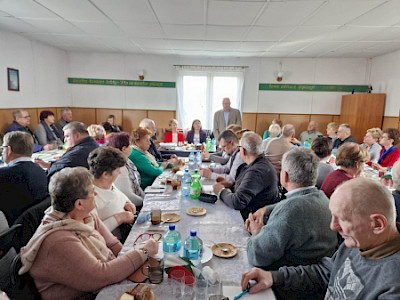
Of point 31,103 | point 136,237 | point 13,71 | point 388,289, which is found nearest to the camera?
point 388,289

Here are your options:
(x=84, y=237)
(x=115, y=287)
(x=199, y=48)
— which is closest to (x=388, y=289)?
(x=115, y=287)

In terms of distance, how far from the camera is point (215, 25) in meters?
4.68

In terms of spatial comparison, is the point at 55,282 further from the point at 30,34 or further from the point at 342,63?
the point at 342,63

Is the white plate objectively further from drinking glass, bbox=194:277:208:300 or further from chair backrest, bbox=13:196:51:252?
chair backrest, bbox=13:196:51:252

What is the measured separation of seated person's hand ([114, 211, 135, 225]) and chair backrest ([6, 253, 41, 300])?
85 centimetres

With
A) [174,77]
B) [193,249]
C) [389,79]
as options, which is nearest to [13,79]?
[174,77]

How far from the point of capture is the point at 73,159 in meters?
2.92

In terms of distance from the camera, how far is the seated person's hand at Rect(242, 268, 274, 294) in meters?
1.29

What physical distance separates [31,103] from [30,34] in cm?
163

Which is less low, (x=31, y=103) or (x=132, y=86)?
(x=132, y=86)

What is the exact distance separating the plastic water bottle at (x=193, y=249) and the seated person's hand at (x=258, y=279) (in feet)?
0.91

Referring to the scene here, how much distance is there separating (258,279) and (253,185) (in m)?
1.06

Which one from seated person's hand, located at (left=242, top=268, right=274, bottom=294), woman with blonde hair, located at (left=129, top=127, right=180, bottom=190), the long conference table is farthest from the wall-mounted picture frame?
seated person's hand, located at (left=242, top=268, right=274, bottom=294)

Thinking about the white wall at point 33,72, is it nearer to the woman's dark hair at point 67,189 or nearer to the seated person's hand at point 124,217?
the seated person's hand at point 124,217
